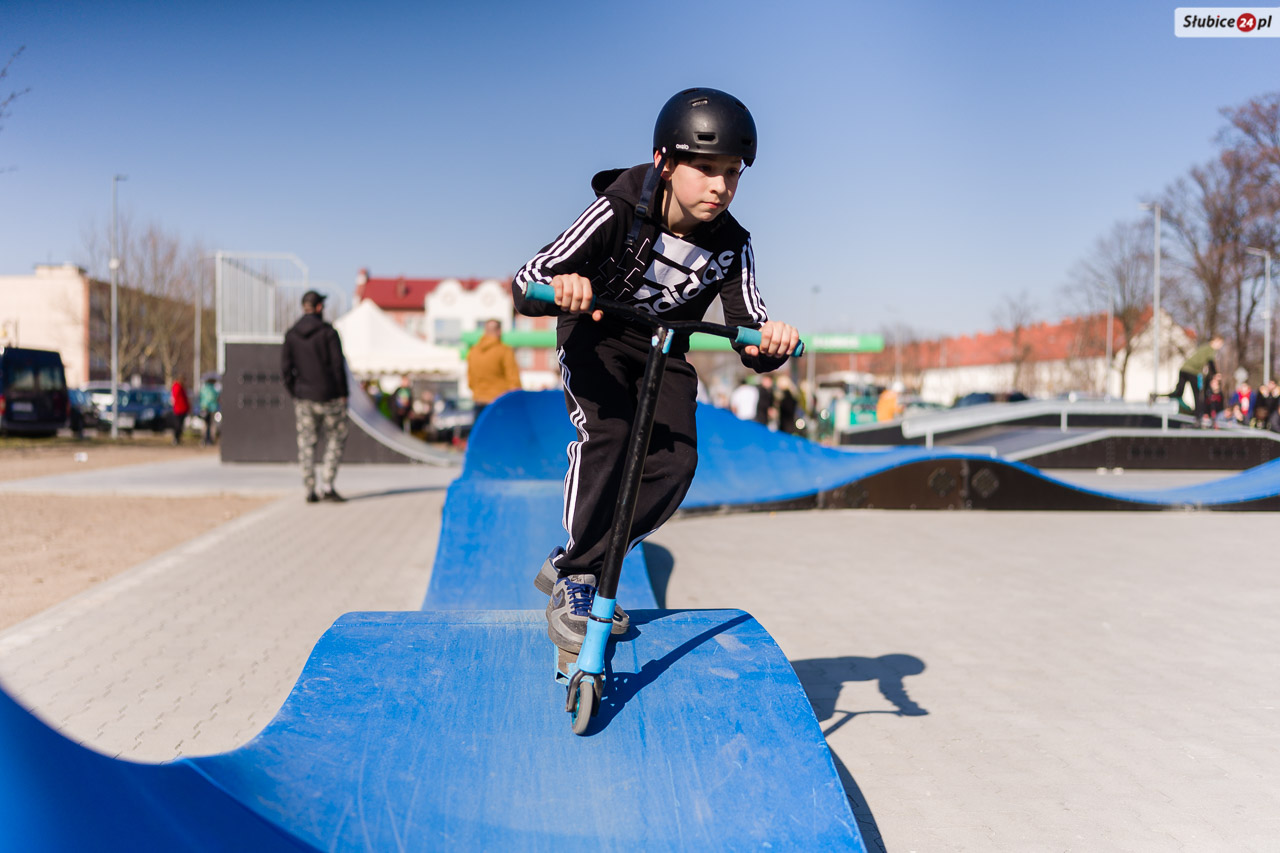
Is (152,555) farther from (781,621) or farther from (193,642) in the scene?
(781,621)

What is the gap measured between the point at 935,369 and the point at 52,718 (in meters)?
86.3

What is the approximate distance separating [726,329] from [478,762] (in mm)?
1315

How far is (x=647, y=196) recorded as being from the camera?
9.16 feet

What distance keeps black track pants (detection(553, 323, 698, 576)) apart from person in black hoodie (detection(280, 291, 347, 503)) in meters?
7.84

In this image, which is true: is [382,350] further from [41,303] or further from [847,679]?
[41,303]

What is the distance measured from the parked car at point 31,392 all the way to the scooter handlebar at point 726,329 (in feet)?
88.7

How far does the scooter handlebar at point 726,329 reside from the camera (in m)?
2.34

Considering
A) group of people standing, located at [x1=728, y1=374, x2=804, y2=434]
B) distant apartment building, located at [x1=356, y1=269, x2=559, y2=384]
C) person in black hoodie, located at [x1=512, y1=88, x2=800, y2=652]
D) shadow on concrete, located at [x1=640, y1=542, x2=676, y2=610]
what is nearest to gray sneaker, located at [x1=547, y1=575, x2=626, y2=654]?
person in black hoodie, located at [x1=512, y1=88, x2=800, y2=652]

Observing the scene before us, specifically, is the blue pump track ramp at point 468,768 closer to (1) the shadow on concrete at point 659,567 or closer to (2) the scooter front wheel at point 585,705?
(2) the scooter front wheel at point 585,705

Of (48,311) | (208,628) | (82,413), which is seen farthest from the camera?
(48,311)

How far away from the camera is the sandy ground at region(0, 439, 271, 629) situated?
19.9ft

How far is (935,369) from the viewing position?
8438 cm

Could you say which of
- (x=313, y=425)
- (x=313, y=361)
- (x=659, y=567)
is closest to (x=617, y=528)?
(x=659, y=567)

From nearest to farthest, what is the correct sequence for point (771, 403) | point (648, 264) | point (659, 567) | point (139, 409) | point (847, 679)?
point (648, 264), point (847, 679), point (659, 567), point (771, 403), point (139, 409)
